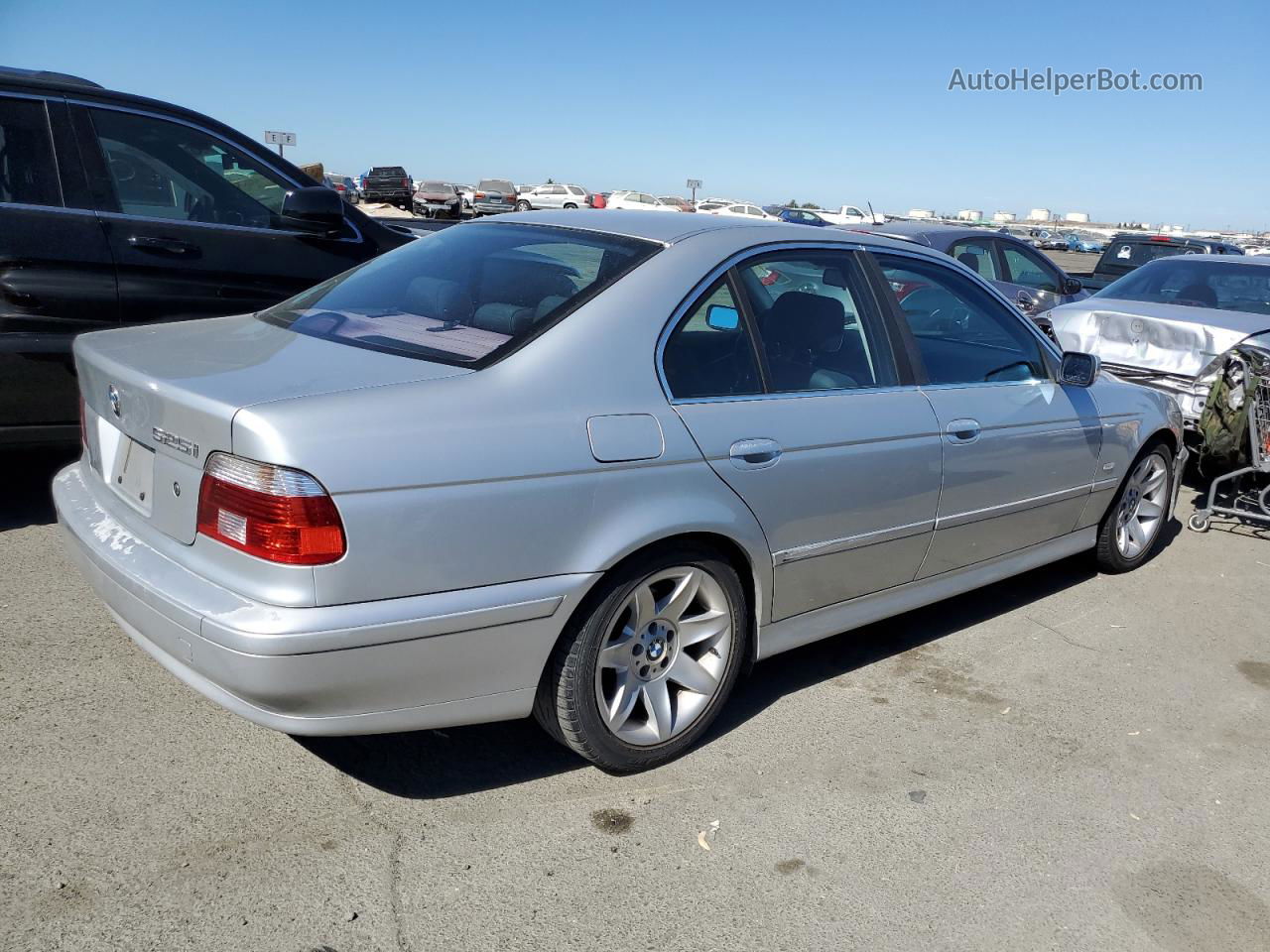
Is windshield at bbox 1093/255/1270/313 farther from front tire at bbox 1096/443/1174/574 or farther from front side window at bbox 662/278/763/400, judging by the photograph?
front side window at bbox 662/278/763/400

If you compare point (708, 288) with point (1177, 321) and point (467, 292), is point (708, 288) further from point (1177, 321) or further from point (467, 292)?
point (1177, 321)

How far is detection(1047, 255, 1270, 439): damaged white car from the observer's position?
678cm

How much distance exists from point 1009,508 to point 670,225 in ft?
5.83

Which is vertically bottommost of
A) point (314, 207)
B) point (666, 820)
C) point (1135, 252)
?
point (666, 820)

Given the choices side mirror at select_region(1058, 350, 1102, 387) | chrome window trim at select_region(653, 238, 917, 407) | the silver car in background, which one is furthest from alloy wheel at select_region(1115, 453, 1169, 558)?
chrome window trim at select_region(653, 238, 917, 407)

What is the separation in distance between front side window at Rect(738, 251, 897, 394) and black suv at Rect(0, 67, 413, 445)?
2.55 meters

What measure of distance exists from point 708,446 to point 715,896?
3.87 ft

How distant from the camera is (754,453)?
3.15m

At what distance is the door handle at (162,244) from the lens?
4.75m

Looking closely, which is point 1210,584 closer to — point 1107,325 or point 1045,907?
point 1107,325

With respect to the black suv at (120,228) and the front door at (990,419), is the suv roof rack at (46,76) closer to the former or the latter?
the black suv at (120,228)

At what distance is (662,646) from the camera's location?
3.14 metres

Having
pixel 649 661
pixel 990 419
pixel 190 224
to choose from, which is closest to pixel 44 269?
pixel 190 224

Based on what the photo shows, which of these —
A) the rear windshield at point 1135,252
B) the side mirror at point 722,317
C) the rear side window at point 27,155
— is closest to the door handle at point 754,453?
the side mirror at point 722,317
